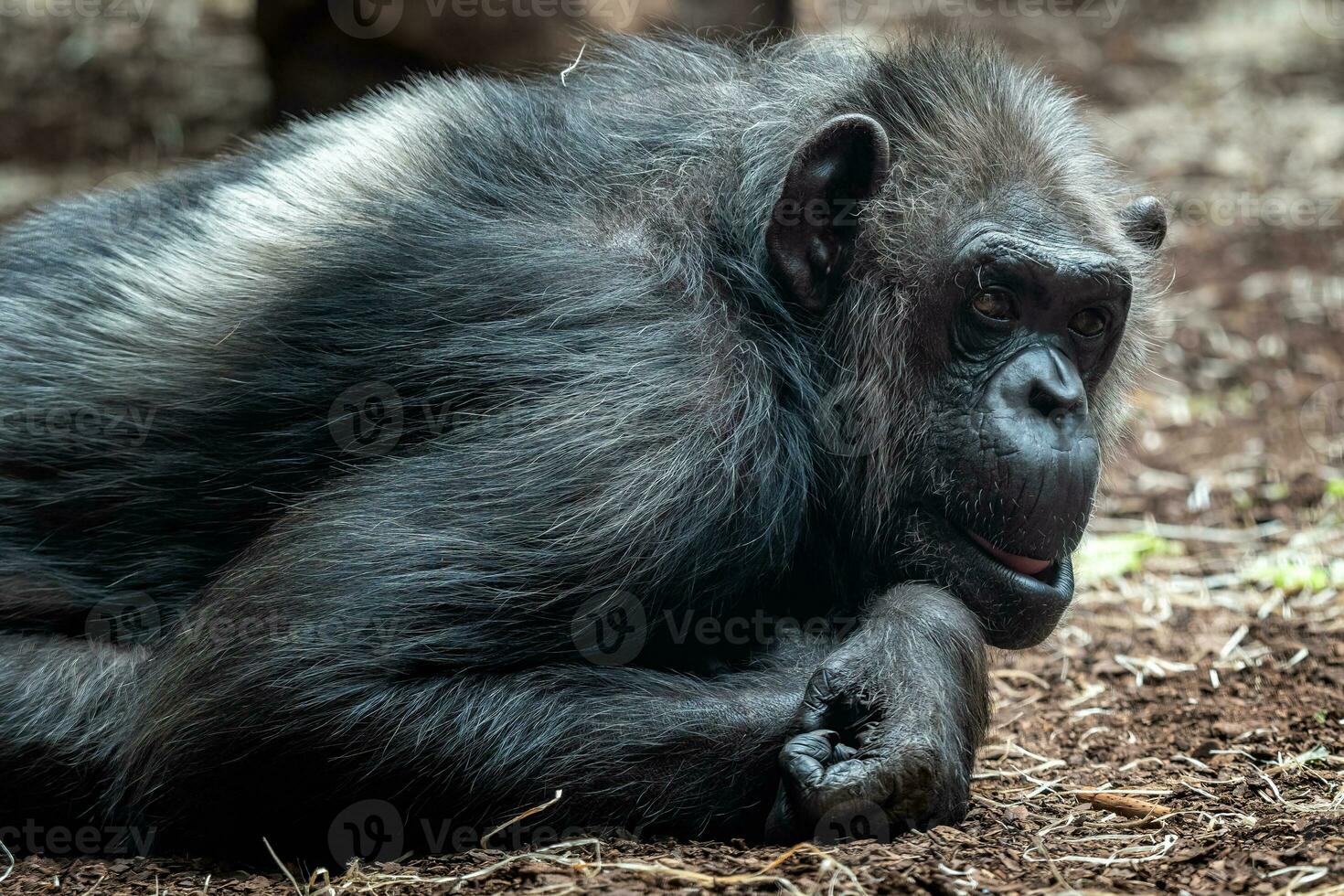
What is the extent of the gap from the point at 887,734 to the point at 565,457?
1.14 meters

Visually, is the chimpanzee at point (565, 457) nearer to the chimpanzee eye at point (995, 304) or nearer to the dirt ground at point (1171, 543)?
the chimpanzee eye at point (995, 304)

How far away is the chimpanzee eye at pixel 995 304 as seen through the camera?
439 cm

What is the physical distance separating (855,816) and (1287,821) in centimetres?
122

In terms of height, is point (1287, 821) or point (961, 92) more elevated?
point (961, 92)

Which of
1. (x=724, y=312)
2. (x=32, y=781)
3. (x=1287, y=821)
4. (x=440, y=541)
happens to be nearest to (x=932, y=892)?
(x=1287, y=821)

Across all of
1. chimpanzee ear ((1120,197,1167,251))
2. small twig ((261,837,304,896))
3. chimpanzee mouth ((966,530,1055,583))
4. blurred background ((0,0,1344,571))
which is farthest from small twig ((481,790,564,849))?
blurred background ((0,0,1344,571))

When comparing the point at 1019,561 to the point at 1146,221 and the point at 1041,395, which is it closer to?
the point at 1041,395

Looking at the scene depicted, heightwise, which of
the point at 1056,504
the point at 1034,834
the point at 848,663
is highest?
the point at 1056,504

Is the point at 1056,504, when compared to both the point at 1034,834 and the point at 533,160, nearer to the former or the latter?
the point at 1034,834

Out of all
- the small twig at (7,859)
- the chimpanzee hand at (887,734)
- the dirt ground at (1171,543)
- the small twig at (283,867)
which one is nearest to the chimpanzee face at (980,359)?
the chimpanzee hand at (887,734)

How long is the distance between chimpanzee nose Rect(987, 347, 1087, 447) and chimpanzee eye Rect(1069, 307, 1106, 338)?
216mm

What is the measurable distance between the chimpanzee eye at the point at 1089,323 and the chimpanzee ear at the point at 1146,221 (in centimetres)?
69

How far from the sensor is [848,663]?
3.82 m

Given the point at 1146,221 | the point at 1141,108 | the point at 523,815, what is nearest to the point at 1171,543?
the point at 1146,221
